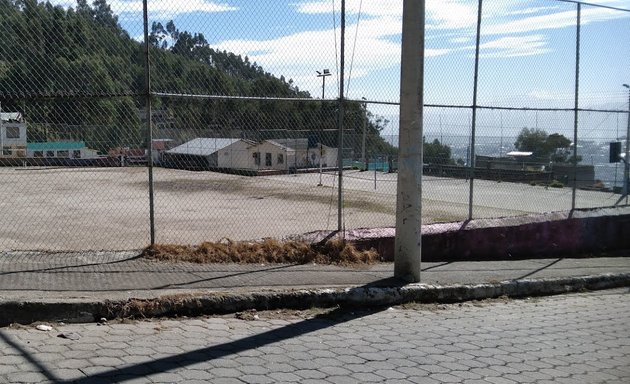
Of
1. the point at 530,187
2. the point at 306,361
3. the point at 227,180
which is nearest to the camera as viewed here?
the point at 306,361

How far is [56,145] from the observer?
11.3m

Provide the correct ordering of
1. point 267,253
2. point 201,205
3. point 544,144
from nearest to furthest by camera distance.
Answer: point 267,253, point 544,144, point 201,205

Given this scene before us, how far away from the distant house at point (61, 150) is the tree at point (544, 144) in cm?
859

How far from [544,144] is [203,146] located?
7.95 meters

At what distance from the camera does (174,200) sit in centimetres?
2055

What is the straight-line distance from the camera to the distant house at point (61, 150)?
432 inches

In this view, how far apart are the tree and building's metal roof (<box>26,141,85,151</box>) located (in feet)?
28.0

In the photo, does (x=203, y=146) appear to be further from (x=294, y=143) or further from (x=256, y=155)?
(x=256, y=155)

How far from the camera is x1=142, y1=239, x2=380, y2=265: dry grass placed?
765 centimetres

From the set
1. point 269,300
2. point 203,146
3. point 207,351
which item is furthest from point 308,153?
point 207,351

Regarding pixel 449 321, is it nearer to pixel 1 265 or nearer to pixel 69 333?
pixel 69 333

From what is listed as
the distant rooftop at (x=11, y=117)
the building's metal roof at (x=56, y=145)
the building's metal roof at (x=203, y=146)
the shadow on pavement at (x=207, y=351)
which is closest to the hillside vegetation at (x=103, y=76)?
the distant rooftop at (x=11, y=117)

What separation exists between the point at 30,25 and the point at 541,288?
24.2 ft

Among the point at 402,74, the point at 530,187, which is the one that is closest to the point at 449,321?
the point at 402,74
